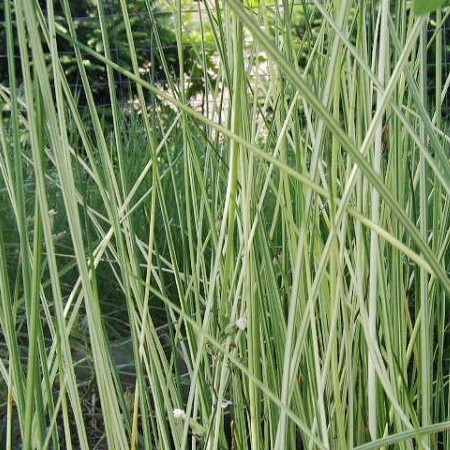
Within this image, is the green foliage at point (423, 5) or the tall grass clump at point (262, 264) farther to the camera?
the tall grass clump at point (262, 264)

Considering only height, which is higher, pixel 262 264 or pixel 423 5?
pixel 423 5

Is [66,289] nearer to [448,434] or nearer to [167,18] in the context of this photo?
[448,434]

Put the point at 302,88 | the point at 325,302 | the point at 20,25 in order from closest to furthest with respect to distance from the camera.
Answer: the point at 302,88
the point at 20,25
the point at 325,302

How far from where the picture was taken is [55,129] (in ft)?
1.54

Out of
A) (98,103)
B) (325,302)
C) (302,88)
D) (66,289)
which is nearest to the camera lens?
(302,88)

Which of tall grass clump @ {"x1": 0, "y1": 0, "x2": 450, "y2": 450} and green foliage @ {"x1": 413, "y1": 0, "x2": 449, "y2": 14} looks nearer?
green foliage @ {"x1": 413, "y1": 0, "x2": 449, "y2": 14}

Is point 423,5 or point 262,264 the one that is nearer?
point 423,5

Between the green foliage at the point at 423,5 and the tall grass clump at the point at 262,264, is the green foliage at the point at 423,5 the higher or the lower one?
the higher one

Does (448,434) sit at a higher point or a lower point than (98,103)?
higher

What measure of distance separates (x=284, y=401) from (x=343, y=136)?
0.24 metres

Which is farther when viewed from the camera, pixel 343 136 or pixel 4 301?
pixel 4 301

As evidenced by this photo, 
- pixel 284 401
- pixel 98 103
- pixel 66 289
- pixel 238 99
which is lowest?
pixel 98 103

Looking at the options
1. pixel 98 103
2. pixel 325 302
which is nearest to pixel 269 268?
pixel 325 302

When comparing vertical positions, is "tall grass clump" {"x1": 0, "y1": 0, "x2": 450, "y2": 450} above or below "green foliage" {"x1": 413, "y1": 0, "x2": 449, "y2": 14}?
below
